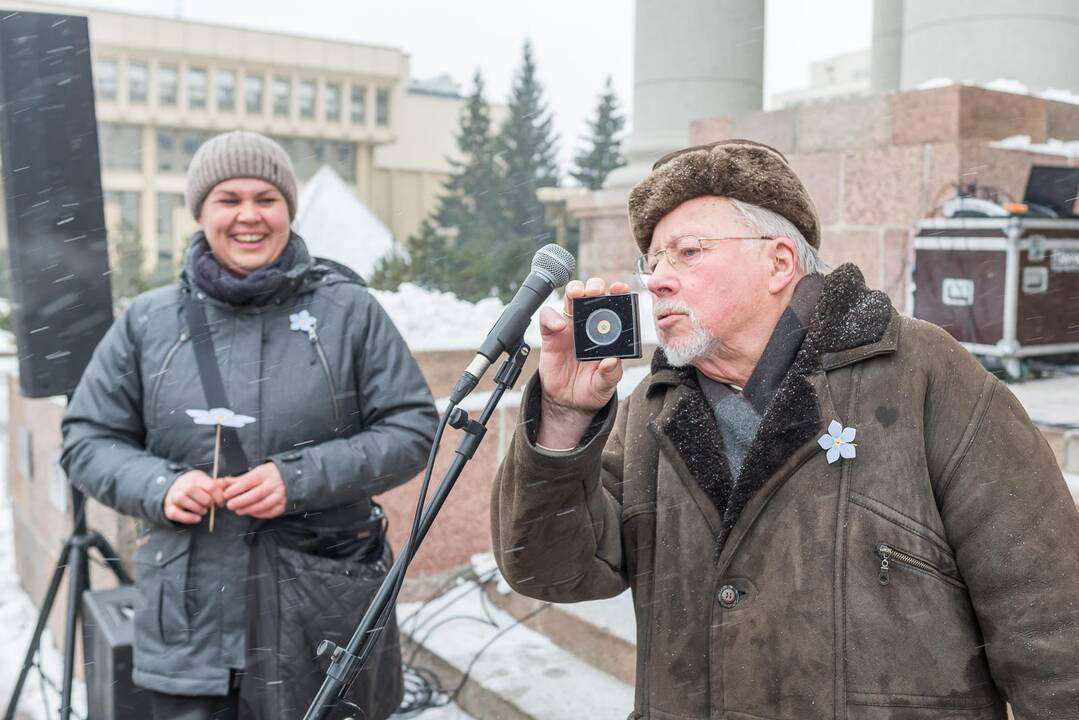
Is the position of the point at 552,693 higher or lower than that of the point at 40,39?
lower

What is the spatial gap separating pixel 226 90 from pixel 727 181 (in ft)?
205

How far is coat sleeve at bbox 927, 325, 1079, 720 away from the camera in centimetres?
175

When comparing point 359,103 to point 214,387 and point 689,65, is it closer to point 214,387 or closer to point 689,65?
point 689,65

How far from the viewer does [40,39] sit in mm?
3832

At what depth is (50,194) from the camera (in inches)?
157

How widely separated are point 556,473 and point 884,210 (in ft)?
15.6

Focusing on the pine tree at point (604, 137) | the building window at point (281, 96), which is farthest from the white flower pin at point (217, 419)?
the building window at point (281, 96)

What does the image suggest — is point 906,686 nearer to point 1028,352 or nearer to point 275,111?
point 1028,352

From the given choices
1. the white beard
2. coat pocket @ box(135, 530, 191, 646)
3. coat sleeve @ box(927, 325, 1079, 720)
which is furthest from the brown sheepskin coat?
coat pocket @ box(135, 530, 191, 646)

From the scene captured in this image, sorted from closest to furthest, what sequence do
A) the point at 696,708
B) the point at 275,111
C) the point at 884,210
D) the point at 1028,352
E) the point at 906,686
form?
the point at 906,686, the point at 696,708, the point at 1028,352, the point at 884,210, the point at 275,111

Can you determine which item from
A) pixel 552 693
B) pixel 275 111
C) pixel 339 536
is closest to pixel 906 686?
pixel 339 536

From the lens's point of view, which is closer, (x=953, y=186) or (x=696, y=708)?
(x=696, y=708)

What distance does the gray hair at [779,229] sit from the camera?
212 cm

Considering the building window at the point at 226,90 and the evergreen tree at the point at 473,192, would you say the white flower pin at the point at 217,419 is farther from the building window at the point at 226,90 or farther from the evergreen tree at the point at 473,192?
the building window at the point at 226,90
